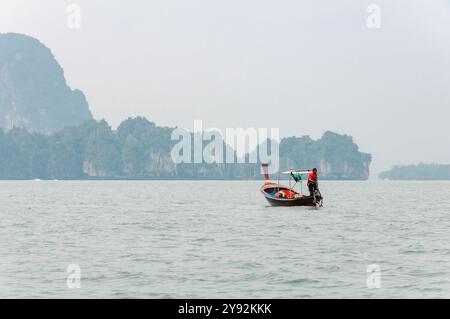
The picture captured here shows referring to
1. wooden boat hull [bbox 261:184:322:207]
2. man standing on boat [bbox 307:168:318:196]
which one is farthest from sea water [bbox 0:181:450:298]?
wooden boat hull [bbox 261:184:322:207]

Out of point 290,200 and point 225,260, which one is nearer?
point 225,260

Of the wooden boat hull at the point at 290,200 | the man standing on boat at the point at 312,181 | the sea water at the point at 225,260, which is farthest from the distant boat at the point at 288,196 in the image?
A: the sea water at the point at 225,260

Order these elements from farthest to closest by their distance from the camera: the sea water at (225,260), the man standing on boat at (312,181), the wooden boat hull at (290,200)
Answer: the wooden boat hull at (290,200)
the man standing on boat at (312,181)
the sea water at (225,260)

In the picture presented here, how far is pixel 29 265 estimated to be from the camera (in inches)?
1022

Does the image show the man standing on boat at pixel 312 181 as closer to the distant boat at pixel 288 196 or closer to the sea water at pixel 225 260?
the distant boat at pixel 288 196

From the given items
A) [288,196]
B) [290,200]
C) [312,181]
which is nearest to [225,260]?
[312,181]

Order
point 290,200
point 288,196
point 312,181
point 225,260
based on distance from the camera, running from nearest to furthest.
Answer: point 225,260
point 312,181
point 290,200
point 288,196

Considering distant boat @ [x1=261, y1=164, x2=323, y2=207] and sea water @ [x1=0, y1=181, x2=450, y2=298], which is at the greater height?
distant boat @ [x1=261, y1=164, x2=323, y2=207]

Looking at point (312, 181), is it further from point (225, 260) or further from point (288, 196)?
point (225, 260)

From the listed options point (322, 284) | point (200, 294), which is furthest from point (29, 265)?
point (322, 284)

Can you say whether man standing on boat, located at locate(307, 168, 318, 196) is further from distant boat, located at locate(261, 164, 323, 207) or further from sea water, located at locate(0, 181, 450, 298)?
sea water, located at locate(0, 181, 450, 298)

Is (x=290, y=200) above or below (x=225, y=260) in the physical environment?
above
